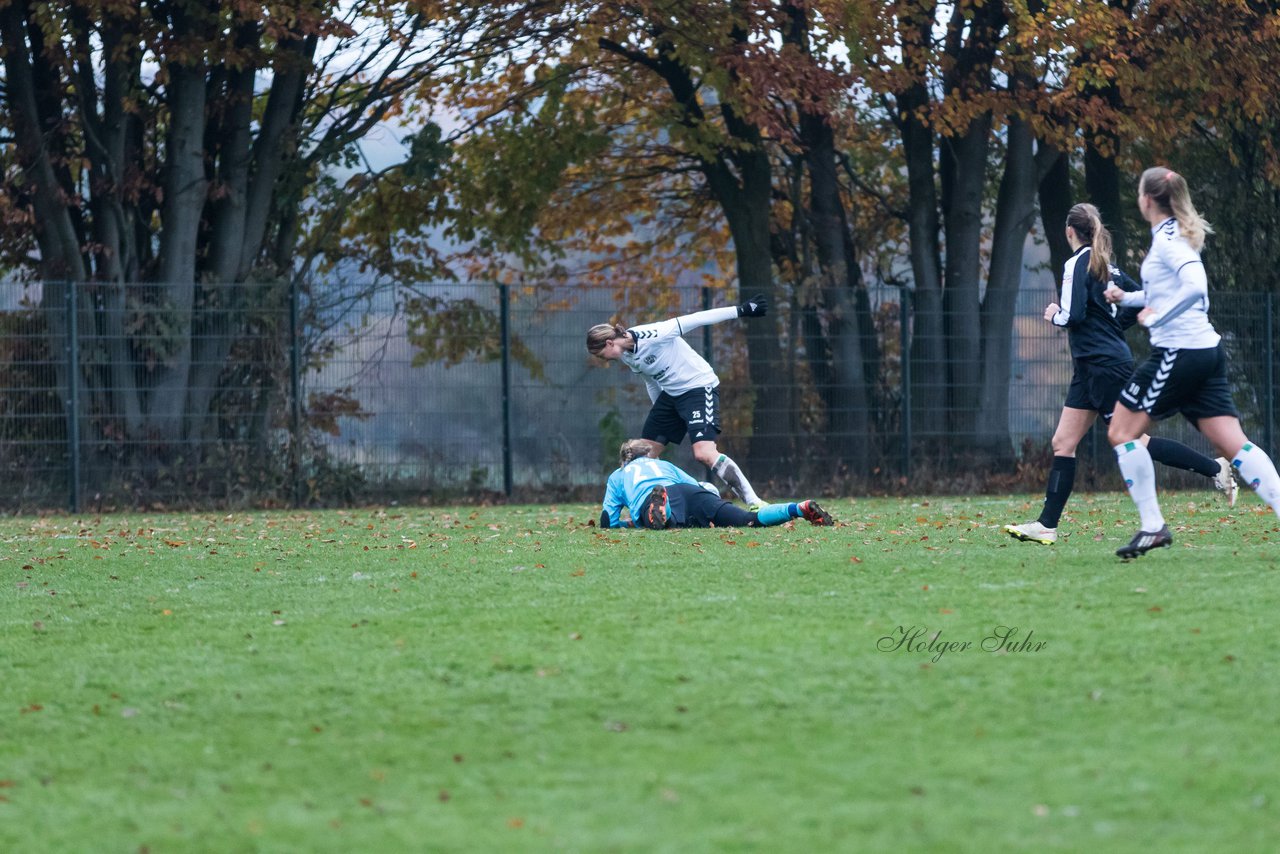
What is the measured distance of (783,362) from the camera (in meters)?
18.8

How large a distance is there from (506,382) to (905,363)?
4.73m

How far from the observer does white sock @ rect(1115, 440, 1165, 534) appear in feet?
27.3

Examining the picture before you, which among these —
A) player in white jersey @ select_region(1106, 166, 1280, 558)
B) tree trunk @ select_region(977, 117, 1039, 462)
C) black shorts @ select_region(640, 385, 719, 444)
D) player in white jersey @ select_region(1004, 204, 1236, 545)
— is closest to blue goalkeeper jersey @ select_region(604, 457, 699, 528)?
black shorts @ select_region(640, 385, 719, 444)

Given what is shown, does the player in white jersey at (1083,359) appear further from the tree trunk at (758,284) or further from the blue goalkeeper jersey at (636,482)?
the tree trunk at (758,284)

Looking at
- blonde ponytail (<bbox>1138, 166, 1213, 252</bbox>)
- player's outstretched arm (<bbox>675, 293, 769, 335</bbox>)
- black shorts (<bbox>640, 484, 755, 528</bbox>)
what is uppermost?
blonde ponytail (<bbox>1138, 166, 1213, 252</bbox>)

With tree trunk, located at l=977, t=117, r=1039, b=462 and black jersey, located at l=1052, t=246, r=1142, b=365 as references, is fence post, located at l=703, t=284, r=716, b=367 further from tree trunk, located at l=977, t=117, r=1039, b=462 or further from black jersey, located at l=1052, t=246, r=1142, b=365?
black jersey, located at l=1052, t=246, r=1142, b=365

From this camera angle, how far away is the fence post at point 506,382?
59.0 feet

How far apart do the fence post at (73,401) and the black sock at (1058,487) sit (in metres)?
11.2

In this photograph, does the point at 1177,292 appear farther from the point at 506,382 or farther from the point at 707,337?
the point at 506,382

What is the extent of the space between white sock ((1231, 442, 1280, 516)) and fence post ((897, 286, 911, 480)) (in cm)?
1068

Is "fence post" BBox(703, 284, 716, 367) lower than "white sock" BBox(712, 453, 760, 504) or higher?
higher

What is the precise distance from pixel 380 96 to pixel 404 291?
3355 millimetres

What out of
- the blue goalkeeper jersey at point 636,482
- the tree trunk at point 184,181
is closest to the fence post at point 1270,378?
the blue goalkeeper jersey at point 636,482

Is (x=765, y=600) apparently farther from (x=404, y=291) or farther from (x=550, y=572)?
(x=404, y=291)
